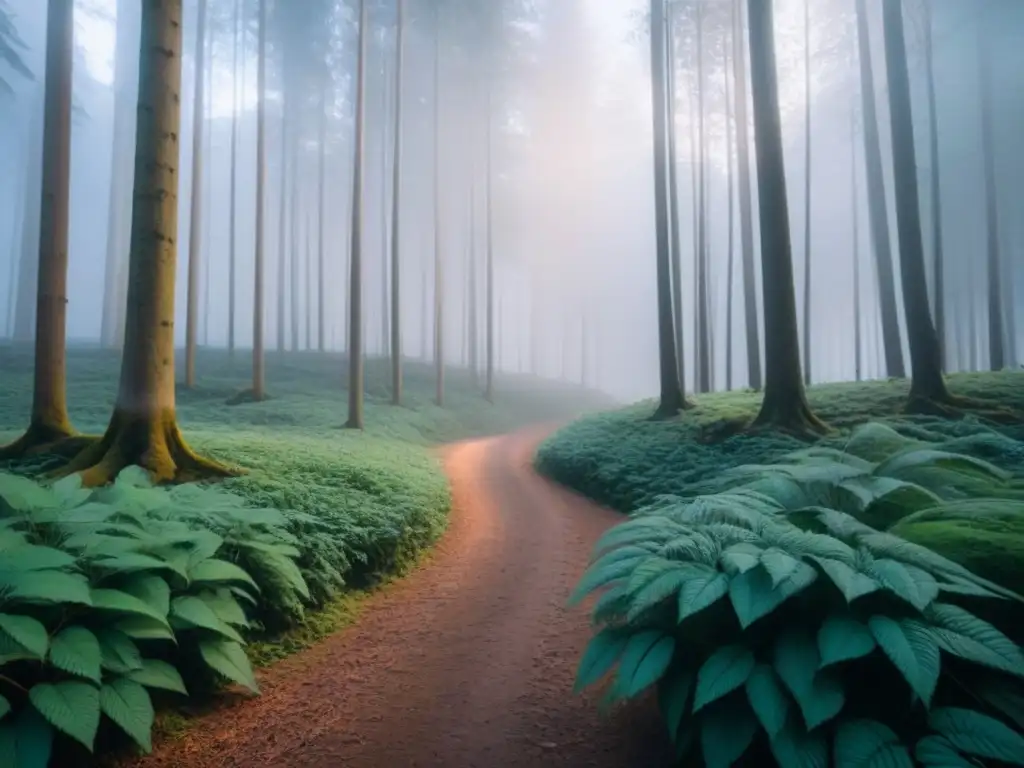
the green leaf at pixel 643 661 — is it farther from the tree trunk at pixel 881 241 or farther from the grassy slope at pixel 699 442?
A: the tree trunk at pixel 881 241

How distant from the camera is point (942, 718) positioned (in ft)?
6.48

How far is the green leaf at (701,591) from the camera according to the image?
7.85 feet

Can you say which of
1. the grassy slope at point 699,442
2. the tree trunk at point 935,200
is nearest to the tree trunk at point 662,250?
the grassy slope at point 699,442

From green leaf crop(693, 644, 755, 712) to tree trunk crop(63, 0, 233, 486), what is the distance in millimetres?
5972

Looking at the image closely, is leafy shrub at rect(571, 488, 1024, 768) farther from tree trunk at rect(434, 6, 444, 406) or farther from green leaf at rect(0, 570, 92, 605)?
tree trunk at rect(434, 6, 444, 406)

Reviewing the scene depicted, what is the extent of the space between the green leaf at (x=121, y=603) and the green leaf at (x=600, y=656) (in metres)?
2.28

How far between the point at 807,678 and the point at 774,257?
30.2ft

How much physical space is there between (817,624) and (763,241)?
29.7 feet

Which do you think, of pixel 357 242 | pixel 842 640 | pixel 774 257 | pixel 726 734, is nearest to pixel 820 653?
pixel 842 640

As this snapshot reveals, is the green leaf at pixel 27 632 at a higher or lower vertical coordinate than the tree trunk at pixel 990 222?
lower

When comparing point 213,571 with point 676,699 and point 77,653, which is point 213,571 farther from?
point 676,699

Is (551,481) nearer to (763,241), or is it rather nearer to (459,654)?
(763,241)

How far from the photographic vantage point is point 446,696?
3713 mm

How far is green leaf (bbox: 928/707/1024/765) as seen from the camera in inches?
72.4
